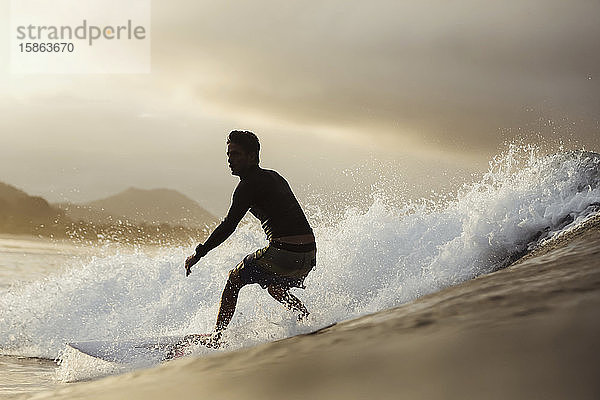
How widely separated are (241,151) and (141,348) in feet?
5.54

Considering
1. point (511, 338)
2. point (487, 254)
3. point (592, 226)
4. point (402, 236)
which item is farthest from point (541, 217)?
point (511, 338)

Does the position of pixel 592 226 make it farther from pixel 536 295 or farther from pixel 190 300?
pixel 190 300

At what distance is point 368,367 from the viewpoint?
2.04m

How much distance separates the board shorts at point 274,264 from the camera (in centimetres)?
443

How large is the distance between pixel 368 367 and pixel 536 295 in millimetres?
838

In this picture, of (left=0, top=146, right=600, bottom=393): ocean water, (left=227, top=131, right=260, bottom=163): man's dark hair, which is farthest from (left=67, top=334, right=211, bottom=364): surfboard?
(left=227, top=131, right=260, bottom=163): man's dark hair

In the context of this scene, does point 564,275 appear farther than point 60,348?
No

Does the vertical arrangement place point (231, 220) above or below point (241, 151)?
below

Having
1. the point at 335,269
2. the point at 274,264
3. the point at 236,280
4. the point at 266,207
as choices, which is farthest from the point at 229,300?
the point at 335,269

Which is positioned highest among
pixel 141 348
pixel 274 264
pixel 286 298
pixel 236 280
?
pixel 274 264

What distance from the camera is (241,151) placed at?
429 centimetres

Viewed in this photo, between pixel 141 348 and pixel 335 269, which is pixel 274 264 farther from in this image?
pixel 335 269

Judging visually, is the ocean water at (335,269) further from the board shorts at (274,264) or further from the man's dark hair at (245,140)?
the man's dark hair at (245,140)

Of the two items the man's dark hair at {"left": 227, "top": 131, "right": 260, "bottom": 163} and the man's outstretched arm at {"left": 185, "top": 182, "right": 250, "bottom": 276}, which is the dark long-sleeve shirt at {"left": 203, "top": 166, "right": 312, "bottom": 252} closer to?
the man's outstretched arm at {"left": 185, "top": 182, "right": 250, "bottom": 276}
